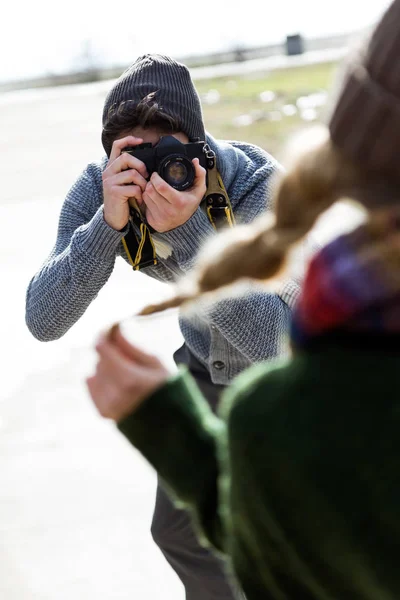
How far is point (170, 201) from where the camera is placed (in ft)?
6.89

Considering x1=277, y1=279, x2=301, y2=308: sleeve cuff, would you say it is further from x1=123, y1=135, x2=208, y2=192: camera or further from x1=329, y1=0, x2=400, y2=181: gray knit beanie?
x1=329, y1=0, x2=400, y2=181: gray knit beanie

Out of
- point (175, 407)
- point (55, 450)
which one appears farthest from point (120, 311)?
point (175, 407)

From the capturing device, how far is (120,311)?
5043 millimetres

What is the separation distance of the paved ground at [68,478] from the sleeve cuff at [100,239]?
3.94ft

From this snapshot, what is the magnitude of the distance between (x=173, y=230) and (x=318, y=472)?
4.06 feet

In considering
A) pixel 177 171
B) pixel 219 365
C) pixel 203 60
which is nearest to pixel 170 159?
pixel 177 171

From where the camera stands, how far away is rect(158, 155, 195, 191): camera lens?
2.08 m

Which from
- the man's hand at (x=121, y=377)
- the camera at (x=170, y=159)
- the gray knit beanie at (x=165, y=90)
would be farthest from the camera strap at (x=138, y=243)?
the man's hand at (x=121, y=377)

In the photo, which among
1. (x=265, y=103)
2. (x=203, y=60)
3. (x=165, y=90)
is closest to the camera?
(x=165, y=90)

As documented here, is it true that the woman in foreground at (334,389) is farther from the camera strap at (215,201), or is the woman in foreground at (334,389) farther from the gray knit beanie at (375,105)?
the camera strap at (215,201)

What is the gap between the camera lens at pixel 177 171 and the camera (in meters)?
2.08

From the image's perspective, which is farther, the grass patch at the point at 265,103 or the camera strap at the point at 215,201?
the grass patch at the point at 265,103

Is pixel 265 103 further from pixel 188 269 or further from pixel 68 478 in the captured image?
pixel 188 269

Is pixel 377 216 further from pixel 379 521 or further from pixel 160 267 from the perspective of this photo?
pixel 160 267
